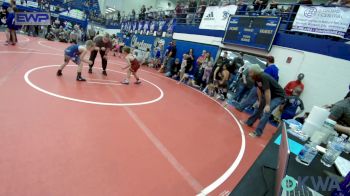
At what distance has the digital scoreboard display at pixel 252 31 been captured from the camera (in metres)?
8.42

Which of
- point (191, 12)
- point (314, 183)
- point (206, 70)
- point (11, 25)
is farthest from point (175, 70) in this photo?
point (314, 183)

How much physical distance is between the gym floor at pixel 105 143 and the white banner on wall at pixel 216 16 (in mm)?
6653

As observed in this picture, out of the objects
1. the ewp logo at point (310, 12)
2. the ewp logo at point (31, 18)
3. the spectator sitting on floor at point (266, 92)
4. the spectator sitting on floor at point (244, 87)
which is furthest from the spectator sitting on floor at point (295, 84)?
the ewp logo at point (31, 18)

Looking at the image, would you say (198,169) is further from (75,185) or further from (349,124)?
(349,124)

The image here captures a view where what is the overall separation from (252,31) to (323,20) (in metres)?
2.75

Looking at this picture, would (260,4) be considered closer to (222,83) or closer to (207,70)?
(207,70)

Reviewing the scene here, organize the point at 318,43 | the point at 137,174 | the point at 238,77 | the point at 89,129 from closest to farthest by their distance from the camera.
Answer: the point at 137,174
the point at 89,129
the point at 318,43
the point at 238,77

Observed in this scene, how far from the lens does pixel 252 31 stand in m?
9.12

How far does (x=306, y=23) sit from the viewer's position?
24.1 feet

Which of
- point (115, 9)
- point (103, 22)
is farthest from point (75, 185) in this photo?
point (115, 9)

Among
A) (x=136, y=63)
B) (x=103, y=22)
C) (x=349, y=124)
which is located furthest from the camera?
(x=103, y=22)

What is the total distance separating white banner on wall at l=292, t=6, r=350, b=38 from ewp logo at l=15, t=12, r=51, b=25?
12.1 m

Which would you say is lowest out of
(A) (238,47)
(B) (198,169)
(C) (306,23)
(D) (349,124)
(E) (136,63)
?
(B) (198,169)

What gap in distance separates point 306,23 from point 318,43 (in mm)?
848
